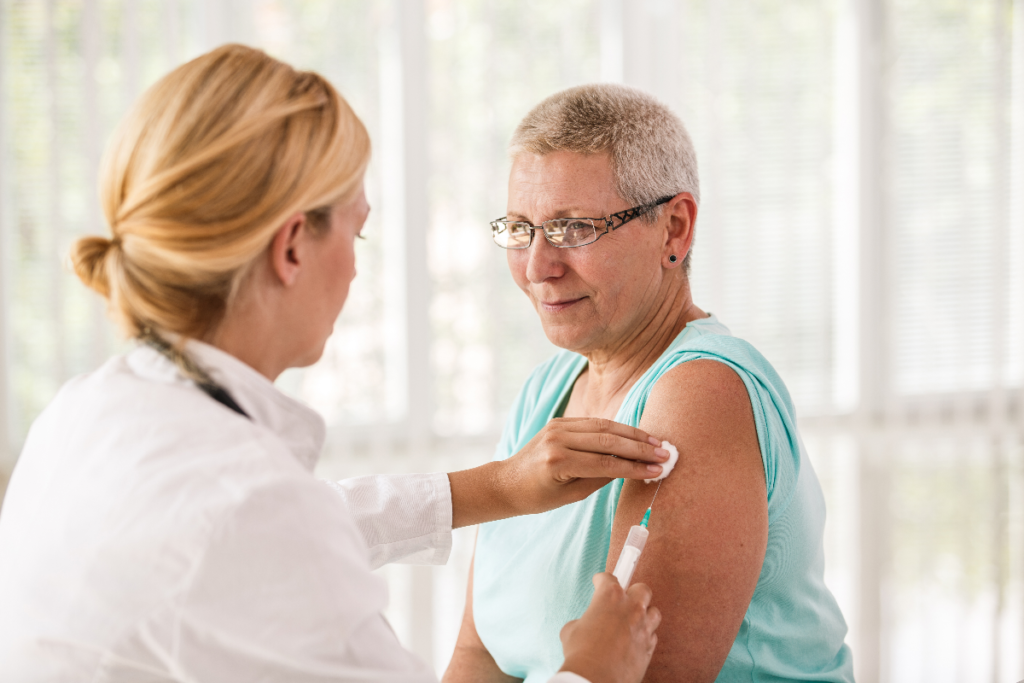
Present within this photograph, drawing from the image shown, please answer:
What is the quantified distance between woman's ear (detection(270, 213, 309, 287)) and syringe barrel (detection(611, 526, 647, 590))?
0.52 m

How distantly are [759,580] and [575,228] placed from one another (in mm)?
591

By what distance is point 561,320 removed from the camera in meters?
1.41

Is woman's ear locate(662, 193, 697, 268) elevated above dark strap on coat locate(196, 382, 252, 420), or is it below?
above

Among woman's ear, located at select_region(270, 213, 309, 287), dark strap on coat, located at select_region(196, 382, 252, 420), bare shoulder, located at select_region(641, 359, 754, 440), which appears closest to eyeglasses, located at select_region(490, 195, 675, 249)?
bare shoulder, located at select_region(641, 359, 754, 440)

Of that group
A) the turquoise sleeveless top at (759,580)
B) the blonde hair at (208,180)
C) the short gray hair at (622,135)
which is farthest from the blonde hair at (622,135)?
the blonde hair at (208,180)

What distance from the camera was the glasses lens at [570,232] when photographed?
4.38 feet

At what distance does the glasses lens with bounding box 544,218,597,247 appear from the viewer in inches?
52.6

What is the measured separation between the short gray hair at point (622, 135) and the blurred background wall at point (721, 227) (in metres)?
1.99

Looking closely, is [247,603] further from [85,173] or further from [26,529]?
[85,173]

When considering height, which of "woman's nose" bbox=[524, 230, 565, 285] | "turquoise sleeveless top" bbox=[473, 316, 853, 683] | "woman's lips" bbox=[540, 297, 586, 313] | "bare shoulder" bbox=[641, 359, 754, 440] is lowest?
"turquoise sleeveless top" bbox=[473, 316, 853, 683]

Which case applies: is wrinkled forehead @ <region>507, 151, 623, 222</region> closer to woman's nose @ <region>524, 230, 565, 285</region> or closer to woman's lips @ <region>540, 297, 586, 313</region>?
woman's nose @ <region>524, 230, 565, 285</region>

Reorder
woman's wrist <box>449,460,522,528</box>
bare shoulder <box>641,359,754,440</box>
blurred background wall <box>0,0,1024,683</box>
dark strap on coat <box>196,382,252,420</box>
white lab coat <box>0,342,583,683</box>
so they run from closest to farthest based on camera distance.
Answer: white lab coat <box>0,342,583,683</box>, dark strap on coat <box>196,382,252,420</box>, bare shoulder <box>641,359,754,440</box>, woman's wrist <box>449,460,522,528</box>, blurred background wall <box>0,0,1024,683</box>

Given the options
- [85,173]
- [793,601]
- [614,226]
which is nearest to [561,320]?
[614,226]

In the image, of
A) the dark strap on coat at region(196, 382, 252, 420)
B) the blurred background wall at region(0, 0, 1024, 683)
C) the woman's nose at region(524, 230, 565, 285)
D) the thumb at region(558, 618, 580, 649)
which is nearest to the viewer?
the dark strap on coat at region(196, 382, 252, 420)
